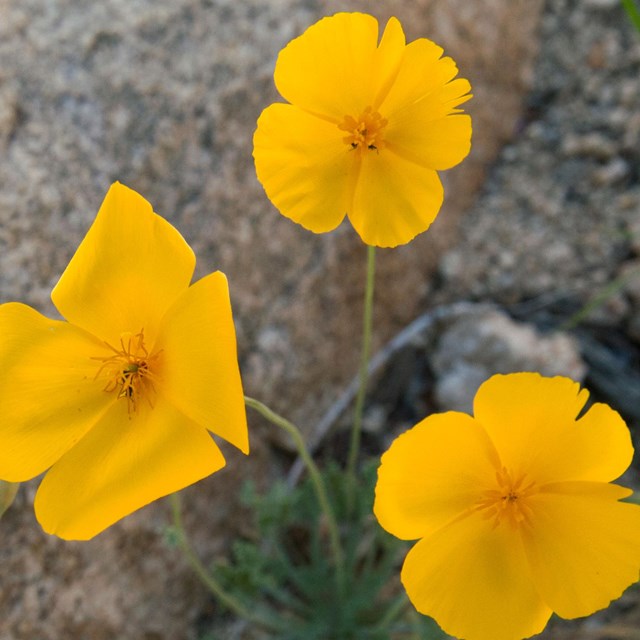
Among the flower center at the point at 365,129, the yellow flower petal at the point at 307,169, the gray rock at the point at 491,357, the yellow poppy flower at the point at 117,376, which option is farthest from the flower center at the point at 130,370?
the gray rock at the point at 491,357

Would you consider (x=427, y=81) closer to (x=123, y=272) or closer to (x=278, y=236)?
(x=123, y=272)

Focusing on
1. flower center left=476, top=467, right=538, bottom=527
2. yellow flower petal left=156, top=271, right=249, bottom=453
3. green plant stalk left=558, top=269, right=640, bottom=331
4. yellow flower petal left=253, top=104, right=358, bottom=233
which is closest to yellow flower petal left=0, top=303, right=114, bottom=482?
yellow flower petal left=156, top=271, right=249, bottom=453

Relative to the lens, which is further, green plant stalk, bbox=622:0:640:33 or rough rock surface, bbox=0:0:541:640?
rough rock surface, bbox=0:0:541:640

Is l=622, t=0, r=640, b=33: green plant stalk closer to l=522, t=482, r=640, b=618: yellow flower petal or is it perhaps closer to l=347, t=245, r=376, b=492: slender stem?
l=347, t=245, r=376, b=492: slender stem

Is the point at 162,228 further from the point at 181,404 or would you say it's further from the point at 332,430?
the point at 332,430

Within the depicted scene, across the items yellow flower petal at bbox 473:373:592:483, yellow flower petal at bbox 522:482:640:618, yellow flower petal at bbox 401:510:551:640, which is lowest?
yellow flower petal at bbox 401:510:551:640

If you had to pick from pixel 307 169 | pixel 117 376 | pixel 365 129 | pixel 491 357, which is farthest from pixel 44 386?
pixel 491 357

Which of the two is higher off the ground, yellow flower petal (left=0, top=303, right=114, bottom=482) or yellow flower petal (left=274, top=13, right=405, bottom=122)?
Answer: yellow flower petal (left=274, top=13, right=405, bottom=122)
